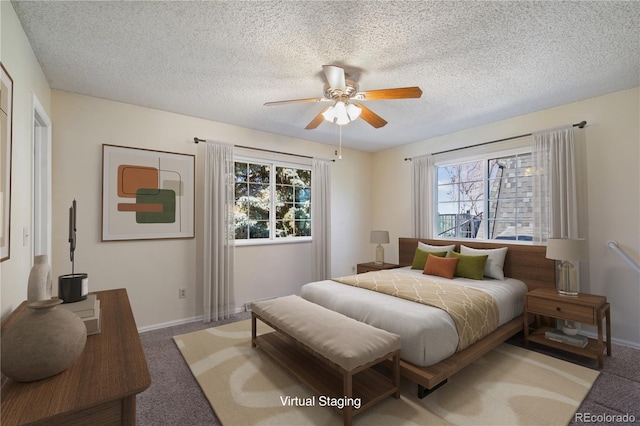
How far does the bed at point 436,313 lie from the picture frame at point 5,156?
228cm

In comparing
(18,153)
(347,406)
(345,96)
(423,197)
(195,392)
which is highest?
(345,96)

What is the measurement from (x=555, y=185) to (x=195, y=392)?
158 inches

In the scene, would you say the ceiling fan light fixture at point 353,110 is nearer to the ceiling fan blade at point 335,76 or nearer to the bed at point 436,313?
the ceiling fan blade at point 335,76

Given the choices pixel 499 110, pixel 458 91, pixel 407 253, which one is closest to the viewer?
pixel 458 91

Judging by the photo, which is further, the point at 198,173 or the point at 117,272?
the point at 198,173

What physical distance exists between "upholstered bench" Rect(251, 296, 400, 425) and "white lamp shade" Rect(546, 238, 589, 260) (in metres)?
1.95

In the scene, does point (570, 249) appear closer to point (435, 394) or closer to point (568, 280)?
point (568, 280)

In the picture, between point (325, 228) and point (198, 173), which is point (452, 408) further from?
point (198, 173)

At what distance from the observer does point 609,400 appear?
202 cm

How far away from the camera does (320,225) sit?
183 inches

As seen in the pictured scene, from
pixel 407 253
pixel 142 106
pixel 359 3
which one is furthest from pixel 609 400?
pixel 142 106

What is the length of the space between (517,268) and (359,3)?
3311 mm

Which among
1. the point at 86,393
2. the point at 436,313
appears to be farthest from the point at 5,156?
the point at 436,313

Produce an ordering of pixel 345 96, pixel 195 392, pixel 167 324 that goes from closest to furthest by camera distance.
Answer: pixel 195 392, pixel 345 96, pixel 167 324
